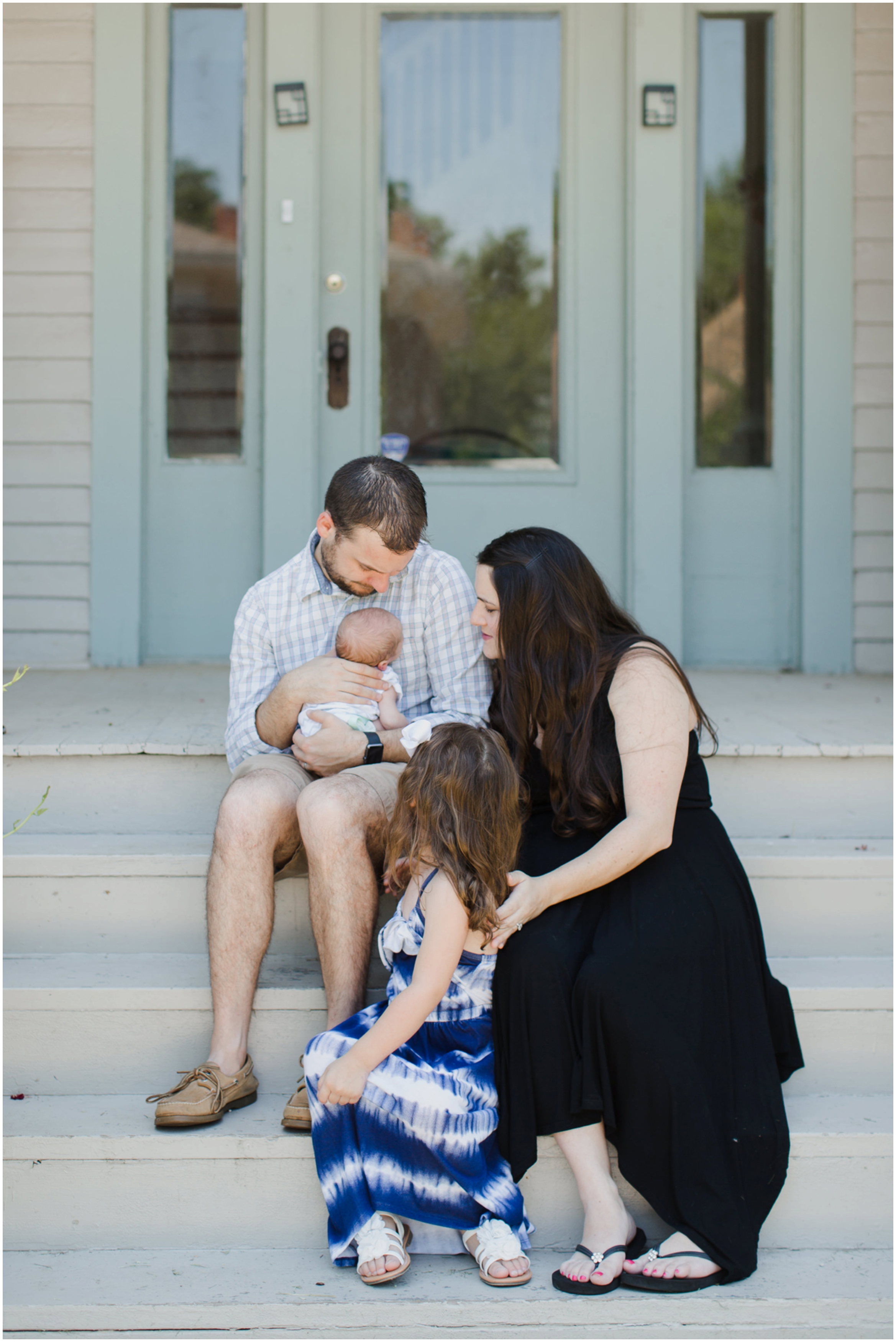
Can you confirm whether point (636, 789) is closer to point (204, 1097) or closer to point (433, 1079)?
point (433, 1079)

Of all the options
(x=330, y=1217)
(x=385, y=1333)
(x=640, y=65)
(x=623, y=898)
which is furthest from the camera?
(x=640, y=65)

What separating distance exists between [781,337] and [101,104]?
2.40m

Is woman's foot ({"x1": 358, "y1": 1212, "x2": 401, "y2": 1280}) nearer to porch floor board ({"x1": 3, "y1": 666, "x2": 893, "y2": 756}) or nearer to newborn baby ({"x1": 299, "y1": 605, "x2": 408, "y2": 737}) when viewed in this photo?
newborn baby ({"x1": 299, "y1": 605, "x2": 408, "y2": 737})

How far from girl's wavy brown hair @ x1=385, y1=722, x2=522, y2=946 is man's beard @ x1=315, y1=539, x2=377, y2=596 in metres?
0.50

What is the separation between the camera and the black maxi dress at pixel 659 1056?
1.75m

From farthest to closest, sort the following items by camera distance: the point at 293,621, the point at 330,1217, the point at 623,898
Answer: the point at 293,621, the point at 623,898, the point at 330,1217

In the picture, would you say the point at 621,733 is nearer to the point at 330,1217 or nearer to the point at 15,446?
the point at 330,1217

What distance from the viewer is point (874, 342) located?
12.3ft

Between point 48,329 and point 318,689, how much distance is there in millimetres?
2276

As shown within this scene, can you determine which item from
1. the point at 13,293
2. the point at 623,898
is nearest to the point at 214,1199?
the point at 623,898

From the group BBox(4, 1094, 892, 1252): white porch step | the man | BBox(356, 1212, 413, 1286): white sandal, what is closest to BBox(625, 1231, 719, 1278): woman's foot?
BBox(4, 1094, 892, 1252): white porch step

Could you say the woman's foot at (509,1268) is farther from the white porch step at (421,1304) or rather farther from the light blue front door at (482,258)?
the light blue front door at (482,258)

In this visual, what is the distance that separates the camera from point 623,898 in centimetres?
192

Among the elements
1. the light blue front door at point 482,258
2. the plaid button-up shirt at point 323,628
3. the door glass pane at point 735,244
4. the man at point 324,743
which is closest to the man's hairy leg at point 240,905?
the man at point 324,743
